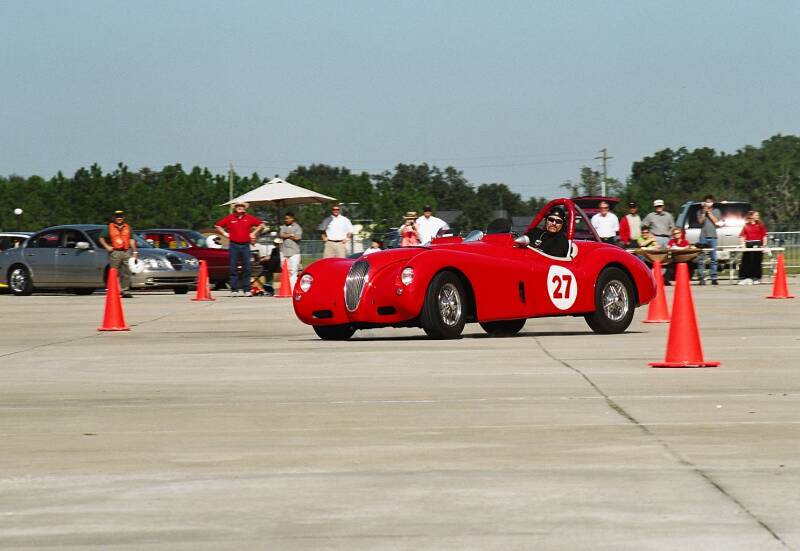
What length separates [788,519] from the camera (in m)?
5.71

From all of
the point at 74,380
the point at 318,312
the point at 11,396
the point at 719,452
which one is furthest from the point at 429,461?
the point at 318,312

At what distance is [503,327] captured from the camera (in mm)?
17391

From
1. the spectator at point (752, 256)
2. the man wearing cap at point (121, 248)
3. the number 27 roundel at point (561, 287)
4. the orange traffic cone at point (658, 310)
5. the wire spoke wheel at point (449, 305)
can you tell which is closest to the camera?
the wire spoke wheel at point (449, 305)

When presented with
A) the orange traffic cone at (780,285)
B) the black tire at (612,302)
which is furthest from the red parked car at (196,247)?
the black tire at (612,302)

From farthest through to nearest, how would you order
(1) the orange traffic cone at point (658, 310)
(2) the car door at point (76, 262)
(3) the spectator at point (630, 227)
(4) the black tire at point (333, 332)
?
(2) the car door at point (76, 262) → (3) the spectator at point (630, 227) → (1) the orange traffic cone at point (658, 310) → (4) the black tire at point (333, 332)

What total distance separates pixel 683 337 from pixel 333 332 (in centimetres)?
548

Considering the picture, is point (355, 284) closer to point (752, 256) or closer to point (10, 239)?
point (752, 256)

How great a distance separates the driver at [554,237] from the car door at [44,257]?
18.4m

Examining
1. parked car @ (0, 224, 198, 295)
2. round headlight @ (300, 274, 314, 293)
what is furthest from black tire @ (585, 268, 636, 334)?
parked car @ (0, 224, 198, 295)

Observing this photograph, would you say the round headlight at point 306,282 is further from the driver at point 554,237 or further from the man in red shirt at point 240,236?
the man in red shirt at point 240,236

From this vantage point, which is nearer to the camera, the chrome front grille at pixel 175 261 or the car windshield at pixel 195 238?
the chrome front grille at pixel 175 261

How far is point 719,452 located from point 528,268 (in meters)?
8.93

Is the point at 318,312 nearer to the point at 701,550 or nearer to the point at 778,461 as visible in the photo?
the point at 778,461

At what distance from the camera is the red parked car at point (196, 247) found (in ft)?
116
